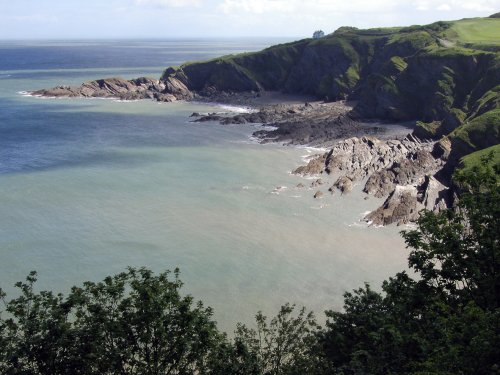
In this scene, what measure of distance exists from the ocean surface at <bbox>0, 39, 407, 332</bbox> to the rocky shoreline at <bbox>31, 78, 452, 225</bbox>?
3.76m

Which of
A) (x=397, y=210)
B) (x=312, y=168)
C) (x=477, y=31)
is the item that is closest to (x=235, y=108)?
(x=312, y=168)

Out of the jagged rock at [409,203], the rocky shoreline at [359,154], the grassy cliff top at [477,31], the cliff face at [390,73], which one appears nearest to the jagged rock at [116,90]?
the cliff face at [390,73]

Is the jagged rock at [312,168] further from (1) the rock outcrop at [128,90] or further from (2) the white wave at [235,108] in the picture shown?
(1) the rock outcrop at [128,90]

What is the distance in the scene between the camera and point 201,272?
47625 millimetres

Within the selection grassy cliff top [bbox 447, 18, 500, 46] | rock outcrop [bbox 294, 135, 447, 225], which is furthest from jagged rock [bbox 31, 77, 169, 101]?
rock outcrop [bbox 294, 135, 447, 225]

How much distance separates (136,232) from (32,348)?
111 feet

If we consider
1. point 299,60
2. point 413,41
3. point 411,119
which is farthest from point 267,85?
point 411,119

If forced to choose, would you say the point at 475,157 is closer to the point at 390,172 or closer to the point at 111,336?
the point at 390,172

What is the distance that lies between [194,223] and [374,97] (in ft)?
242

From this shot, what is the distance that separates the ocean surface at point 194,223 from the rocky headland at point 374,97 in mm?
6777

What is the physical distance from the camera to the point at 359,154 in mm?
82250

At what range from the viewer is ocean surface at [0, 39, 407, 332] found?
46.2 m

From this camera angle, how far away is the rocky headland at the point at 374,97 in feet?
238

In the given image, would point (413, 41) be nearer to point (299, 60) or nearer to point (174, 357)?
point (299, 60)
